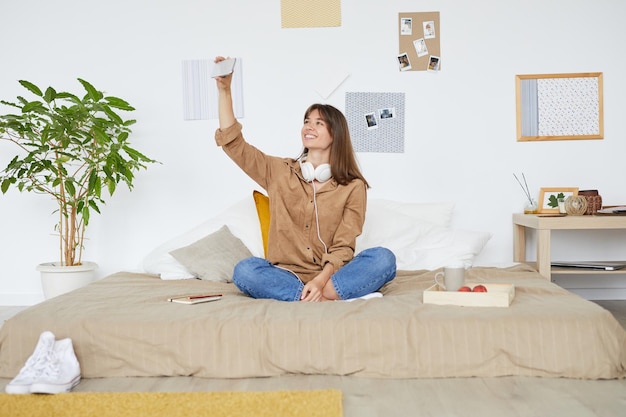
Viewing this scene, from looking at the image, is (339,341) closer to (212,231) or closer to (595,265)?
(212,231)

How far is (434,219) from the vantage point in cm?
368

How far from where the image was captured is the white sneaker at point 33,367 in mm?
2000

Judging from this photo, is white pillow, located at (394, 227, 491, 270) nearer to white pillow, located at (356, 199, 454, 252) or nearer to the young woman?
white pillow, located at (356, 199, 454, 252)

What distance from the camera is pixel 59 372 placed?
2.09 metres

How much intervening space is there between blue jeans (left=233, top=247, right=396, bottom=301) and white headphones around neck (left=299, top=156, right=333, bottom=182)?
390 millimetres

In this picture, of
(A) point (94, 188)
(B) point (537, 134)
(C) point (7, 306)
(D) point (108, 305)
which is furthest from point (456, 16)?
(C) point (7, 306)

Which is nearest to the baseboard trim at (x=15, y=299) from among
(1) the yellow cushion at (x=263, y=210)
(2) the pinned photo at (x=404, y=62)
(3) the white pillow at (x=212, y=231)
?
(3) the white pillow at (x=212, y=231)

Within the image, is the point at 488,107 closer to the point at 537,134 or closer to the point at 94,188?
the point at 537,134

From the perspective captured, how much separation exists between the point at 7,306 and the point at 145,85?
4.69 ft

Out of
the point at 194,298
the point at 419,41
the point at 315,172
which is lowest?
the point at 194,298

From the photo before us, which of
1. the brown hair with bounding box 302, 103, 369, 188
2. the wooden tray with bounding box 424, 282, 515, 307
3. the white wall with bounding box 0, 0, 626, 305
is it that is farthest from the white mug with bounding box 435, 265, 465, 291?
the white wall with bounding box 0, 0, 626, 305

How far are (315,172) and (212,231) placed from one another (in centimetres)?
78

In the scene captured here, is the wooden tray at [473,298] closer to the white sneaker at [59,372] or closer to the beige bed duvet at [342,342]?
the beige bed duvet at [342,342]

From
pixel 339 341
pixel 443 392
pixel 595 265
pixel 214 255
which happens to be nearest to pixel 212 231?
pixel 214 255
